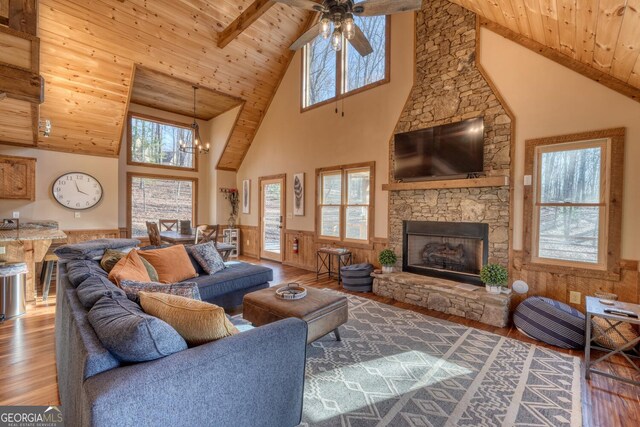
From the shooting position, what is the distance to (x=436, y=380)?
2332mm

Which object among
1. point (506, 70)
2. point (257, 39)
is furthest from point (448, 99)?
point (257, 39)

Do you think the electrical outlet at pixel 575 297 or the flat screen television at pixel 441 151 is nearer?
the electrical outlet at pixel 575 297

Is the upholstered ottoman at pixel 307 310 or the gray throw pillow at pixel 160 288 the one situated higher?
the gray throw pillow at pixel 160 288

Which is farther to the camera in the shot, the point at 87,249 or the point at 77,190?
the point at 77,190

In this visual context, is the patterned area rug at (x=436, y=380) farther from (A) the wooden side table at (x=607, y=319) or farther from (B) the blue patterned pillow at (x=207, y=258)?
(B) the blue patterned pillow at (x=207, y=258)

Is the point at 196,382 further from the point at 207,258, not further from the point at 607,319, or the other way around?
the point at 607,319

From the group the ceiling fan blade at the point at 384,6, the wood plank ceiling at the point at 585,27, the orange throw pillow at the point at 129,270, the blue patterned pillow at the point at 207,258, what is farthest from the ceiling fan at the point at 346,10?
the blue patterned pillow at the point at 207,258

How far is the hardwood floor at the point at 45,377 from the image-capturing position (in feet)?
6.61

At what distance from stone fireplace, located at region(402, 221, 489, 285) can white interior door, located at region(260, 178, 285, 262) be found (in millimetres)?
3354

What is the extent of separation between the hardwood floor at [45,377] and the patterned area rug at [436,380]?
13cm

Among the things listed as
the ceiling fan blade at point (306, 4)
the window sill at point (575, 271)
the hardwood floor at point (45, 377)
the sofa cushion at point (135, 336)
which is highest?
the ceiling fan blade at point (306, 4)

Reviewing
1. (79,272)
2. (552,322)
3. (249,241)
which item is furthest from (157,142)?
(552,322)

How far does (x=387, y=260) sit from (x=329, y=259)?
4.74 feet

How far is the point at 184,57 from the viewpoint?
563 cm
